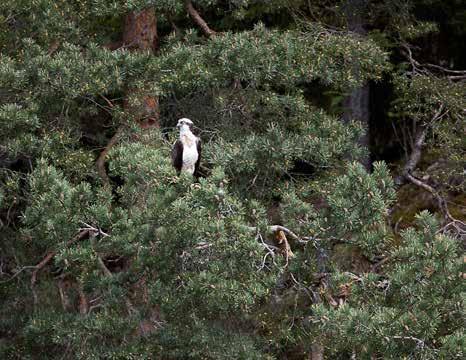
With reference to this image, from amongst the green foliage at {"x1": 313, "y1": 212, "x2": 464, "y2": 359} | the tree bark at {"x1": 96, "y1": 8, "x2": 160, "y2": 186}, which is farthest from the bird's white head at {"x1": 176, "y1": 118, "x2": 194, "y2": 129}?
the green foliage at {"x1": 313, "y1": 212, "x2": 464, "y2": 359}

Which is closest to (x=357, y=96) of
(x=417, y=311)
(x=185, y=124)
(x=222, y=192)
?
(x=185, y=124)

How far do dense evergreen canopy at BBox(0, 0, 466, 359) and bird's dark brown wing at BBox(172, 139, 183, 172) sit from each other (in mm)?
260

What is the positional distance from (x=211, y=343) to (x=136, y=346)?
0.77m

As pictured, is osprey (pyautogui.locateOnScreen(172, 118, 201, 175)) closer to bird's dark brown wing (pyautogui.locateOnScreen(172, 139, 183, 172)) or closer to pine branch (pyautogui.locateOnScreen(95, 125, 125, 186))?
bird's dark brown wing (pyautogui.locateOnScreen(172, 139, 183, 172))

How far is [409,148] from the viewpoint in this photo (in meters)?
14.1

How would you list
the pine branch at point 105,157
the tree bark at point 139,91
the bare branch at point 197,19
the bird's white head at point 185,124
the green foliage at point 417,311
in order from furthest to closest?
the bare branch at point 197,19
the pine branch at point 105,157
the tree bark at point 139,91
the bird's white head at point 185,124
the green foliage at point 417,311

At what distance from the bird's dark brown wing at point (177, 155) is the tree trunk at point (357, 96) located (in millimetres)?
3481

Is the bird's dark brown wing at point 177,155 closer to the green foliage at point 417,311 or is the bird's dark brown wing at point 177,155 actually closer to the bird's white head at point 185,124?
the bird's white head at point 185,124

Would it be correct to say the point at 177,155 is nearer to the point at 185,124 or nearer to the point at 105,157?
the point at 185,124

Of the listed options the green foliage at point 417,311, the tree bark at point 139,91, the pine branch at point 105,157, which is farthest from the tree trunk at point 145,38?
the green foliage at point 417,311

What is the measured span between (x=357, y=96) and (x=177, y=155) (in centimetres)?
446

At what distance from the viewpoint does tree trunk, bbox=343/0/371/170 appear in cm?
1212

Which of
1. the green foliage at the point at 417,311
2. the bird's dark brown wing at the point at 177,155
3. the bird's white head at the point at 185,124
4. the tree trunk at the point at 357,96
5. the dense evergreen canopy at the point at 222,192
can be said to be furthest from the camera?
the tree trunk at the point at 357,96

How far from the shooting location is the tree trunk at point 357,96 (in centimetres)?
1212
